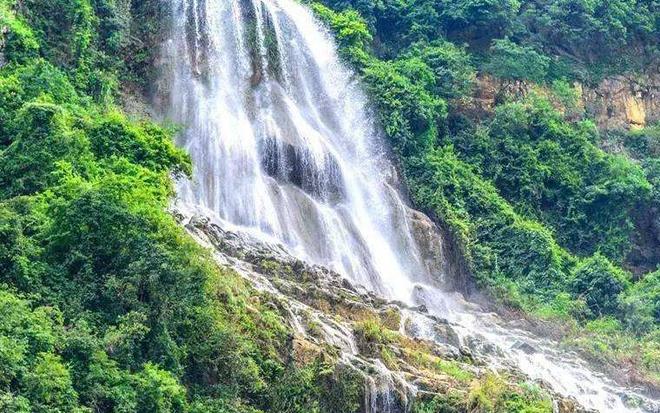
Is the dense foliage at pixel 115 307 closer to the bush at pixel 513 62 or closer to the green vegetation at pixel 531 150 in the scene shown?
the green vegetation at pixel 531 150

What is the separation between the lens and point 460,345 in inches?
882

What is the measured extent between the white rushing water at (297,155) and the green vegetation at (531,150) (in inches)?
48.2

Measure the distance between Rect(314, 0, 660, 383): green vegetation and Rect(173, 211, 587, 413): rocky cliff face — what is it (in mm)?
5761

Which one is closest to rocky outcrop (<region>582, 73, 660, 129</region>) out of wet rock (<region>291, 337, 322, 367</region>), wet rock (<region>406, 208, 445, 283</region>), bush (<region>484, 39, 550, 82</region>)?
bush (<region>484, 39, 550, 82</region>)

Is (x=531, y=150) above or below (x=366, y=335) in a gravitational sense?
above

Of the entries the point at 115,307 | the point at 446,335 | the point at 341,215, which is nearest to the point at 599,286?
the point at 341,215

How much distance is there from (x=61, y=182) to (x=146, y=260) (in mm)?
2521

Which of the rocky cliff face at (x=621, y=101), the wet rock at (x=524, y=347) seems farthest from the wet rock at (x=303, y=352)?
the rocky cliff face at (x=621, y=101)

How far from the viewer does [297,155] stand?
2828cm

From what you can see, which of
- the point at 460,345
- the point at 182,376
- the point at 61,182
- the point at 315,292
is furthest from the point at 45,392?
the point at 460,345

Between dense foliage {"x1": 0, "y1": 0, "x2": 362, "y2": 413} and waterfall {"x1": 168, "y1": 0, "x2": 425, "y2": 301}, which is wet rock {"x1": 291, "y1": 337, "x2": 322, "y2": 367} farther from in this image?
waterfall {"x1": 168, "y1": 0, "x2": 425, "y2": 301}

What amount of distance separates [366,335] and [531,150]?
51.1 ft

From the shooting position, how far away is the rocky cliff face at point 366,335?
18.5 m

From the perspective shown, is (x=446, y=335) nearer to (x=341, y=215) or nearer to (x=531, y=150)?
(x=341, y=215)
